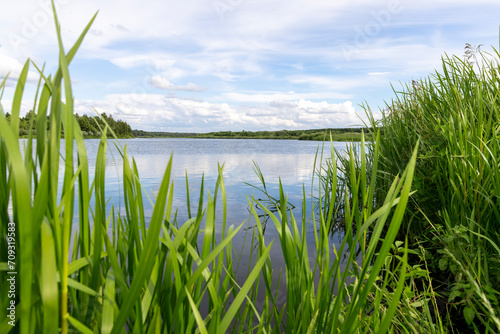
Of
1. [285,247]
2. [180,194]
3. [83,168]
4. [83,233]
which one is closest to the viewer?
Result: [83,168]

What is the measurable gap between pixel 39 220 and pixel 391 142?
12.5 ft

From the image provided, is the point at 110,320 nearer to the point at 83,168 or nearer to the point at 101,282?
the point at 101,282

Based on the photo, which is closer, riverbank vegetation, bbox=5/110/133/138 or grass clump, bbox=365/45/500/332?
riverbank vegetation, bbox=5/110/133/138

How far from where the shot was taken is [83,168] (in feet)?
2.15

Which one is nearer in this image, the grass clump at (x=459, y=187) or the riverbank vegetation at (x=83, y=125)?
the riverbank vegetation at (x=83, y=125)

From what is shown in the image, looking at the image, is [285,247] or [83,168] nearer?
[83,168]

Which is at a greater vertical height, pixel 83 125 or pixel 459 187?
pixel 83 125

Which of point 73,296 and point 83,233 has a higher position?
point 83,233

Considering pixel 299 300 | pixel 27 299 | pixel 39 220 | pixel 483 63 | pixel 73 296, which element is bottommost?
pixel 299 300

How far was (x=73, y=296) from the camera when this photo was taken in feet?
2.57

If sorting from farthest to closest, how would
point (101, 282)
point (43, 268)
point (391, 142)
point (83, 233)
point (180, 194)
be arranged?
1. point (180, 194)
2. point (391, 142)
3. point (101, 282)
4. point (83, 233)
5. point (43, 268)

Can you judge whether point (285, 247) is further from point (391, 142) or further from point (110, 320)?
point (391, 142)

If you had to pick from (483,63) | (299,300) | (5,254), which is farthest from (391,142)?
(5,254)

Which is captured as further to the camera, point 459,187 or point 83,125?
point 459,187
